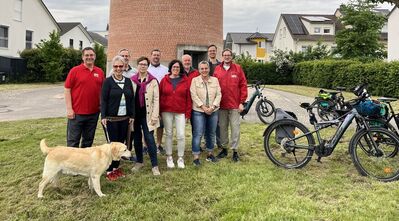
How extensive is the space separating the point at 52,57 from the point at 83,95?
26.7 meters

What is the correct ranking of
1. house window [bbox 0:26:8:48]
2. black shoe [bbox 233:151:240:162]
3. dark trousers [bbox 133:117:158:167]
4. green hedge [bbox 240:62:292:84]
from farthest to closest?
green hedge [bbox 240:62:292:84] → house window [bbox 0:26:8:48] → black shoe [bbox 233:151:240:162] → dark trousers [bbox 133:117:158:167]

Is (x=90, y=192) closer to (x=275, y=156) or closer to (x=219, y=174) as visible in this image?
(x=219, y=174)

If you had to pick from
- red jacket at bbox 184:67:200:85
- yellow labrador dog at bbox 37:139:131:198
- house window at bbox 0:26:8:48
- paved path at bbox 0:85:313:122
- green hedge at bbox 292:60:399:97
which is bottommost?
yellow labrador dog at bbox 37:139:131:198

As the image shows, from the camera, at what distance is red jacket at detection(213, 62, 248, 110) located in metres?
6.27

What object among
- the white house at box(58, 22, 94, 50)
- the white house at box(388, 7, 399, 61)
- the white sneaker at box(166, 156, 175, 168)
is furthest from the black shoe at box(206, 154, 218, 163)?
the white house at box(58, 22, 94, 50)

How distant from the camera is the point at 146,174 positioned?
5.62 metres

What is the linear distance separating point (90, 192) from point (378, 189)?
12.1 ft

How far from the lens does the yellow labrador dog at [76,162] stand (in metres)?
4.61

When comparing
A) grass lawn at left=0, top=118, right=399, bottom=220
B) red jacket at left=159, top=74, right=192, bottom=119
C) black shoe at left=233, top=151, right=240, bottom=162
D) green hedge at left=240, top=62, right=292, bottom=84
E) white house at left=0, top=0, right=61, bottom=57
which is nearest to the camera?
grass lawn at left=0, top=118, right=399, bottom=220

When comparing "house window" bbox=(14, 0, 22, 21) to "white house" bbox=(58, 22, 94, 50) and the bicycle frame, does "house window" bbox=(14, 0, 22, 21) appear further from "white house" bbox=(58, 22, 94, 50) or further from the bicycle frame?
the bicycle frame

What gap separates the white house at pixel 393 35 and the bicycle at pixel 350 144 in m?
32.7

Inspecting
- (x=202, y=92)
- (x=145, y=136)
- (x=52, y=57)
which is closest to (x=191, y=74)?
(x=202, y=92)

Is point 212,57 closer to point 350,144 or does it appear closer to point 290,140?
point 290,140

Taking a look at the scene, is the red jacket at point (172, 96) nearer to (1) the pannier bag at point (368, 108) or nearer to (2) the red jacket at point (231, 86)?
(2) the red jacket at point (231, 86)
